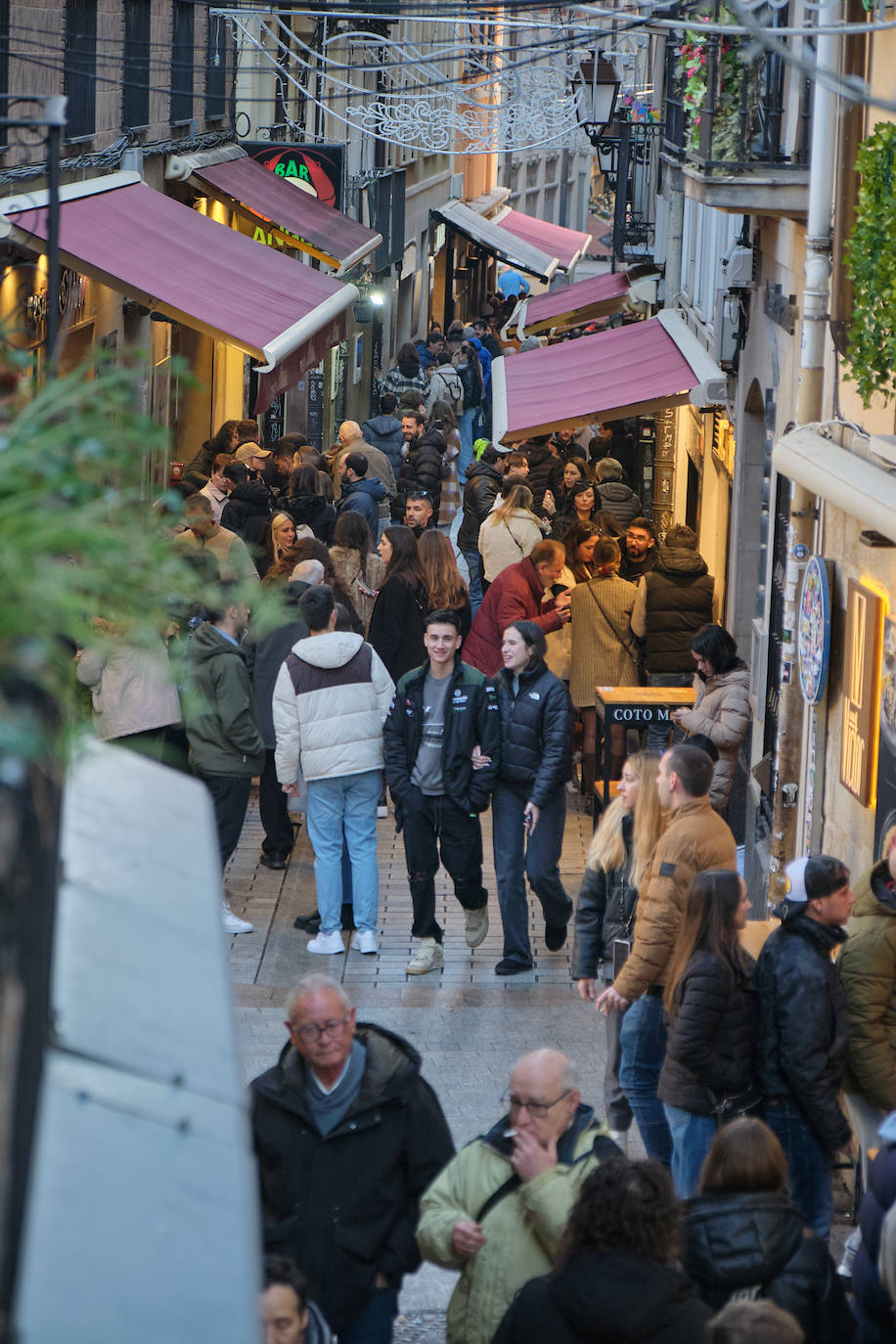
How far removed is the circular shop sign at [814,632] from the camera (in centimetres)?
855

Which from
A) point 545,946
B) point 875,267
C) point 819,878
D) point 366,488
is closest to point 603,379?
point 366,488

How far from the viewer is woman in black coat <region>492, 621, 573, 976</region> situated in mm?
9055

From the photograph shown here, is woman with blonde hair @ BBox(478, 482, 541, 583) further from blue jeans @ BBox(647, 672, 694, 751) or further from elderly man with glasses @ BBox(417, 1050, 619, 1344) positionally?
elderly man with glasses @ BBox(417, 1050, 619, 1344)

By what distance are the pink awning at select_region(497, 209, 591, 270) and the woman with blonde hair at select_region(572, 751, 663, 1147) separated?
1378 inches

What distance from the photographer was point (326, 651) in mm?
9125

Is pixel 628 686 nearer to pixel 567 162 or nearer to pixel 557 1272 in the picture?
pixel 557 1272

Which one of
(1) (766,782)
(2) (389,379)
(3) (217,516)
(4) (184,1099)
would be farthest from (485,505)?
(4) (184,1099)

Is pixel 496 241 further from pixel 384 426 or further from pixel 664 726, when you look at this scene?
pixel 664 726

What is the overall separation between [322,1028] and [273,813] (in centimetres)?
633

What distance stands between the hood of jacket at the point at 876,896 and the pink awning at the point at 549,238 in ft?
118

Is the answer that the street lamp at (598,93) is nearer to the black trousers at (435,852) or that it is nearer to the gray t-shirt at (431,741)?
the gray t-shirt at (431,741)

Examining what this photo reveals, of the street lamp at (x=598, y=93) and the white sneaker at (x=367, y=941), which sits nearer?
the white sneaker at (x=367, y=941)

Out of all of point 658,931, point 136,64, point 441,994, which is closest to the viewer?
point 658,931

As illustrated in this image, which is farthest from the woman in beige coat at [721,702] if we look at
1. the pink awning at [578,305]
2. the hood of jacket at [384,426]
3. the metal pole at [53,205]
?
the pink awning at [578,305]
